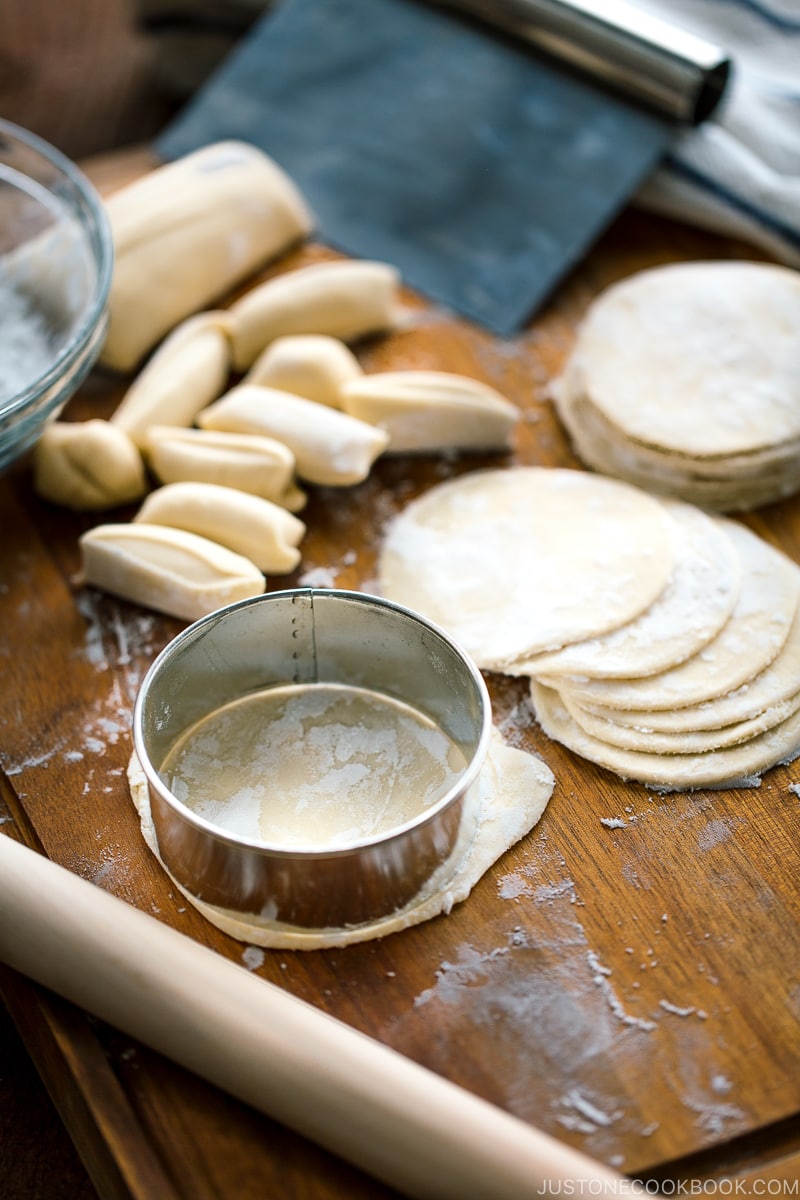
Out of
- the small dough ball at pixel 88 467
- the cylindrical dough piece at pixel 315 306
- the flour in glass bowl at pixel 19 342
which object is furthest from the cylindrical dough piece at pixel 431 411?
the flour in glass bowl at pixel 19 342

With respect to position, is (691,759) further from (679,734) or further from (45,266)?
(45,266)

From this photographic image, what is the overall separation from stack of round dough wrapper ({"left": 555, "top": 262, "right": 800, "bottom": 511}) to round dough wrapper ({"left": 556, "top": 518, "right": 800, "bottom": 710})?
147 millimetres

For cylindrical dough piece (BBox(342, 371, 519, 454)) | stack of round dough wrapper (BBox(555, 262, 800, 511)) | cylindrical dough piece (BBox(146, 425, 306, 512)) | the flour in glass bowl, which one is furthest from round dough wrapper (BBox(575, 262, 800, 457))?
the flour in glass bowl

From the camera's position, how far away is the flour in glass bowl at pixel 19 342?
1.34m

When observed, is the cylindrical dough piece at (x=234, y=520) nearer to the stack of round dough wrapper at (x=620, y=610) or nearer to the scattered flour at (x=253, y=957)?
the stack of round dough wrapper at (x=620, y=610)

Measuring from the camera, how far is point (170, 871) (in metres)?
0.99

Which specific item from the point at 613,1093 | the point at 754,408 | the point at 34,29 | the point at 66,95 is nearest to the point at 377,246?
the point at 754,408

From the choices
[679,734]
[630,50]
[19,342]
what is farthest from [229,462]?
[630,50]

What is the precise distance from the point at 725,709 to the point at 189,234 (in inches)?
35.9

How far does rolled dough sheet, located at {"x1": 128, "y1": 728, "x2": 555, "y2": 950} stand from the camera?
0.95 m

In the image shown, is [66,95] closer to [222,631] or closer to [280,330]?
[280,330]

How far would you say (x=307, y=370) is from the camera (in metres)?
1.38

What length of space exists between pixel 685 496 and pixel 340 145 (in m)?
0.78

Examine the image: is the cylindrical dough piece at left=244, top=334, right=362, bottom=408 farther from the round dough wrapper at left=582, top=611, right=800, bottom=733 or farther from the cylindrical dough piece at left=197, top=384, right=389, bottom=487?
the round dough wrapper at left=582, top=611, right=800, bottom=733
